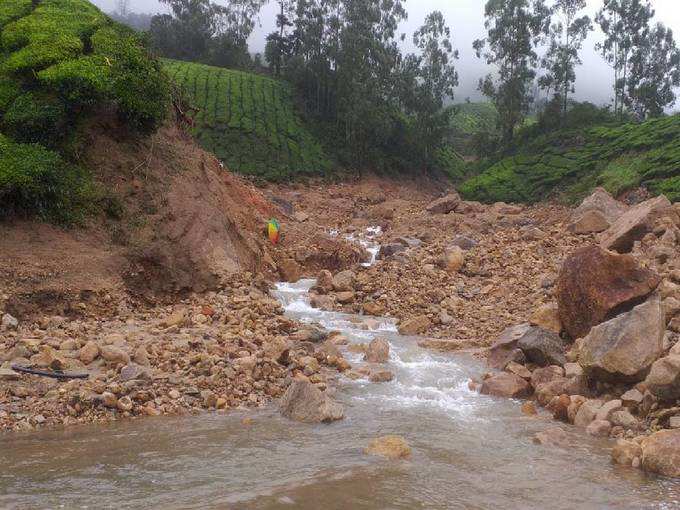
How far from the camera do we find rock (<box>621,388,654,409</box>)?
7.46 m

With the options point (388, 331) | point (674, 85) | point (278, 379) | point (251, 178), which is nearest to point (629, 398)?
point (278, 379)

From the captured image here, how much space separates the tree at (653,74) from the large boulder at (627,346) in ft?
134

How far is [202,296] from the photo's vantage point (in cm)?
1316

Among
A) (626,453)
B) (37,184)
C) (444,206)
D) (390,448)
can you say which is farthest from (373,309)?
(444,206)

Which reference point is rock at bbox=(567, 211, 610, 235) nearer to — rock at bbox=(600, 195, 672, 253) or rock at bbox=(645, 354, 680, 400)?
rock at bbox=(600, 195, 672, 253)

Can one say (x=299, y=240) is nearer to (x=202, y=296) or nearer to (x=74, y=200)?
(x=202, y=296)

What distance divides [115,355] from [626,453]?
6.35 meters

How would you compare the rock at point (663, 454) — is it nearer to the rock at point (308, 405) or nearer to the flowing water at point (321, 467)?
the flowing water at point (321, 467)

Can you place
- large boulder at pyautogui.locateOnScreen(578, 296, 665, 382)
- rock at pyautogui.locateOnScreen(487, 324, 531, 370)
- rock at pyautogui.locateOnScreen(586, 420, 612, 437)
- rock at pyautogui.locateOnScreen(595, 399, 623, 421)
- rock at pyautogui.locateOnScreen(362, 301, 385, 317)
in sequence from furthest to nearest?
rock at pyautogui.locateOnScreen(362, 301, 385, 317) < rock at pyautogui.locateOnScreen(487, 324, 531, 370) < large boulder at pyautogui.locateOnScreen(578, 296, 665, 382) < rock at pyautogui.locateOnScreen(595, 399, 623, 421) < rock at pyautogui.locateOnScreen(586, 420, 612, 437)

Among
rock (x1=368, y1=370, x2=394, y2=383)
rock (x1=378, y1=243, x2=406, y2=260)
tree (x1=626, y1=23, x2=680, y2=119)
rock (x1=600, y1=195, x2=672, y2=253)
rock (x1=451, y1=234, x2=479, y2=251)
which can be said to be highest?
tree (x1=626, y1=23, x2=680, y2=119)

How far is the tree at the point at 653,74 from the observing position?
4359 cm

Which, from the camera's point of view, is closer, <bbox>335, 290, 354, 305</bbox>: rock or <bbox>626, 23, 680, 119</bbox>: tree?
<bbox>335, 290, 354, 305</bbox>: rock

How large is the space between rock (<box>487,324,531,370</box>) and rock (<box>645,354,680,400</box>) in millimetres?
2989

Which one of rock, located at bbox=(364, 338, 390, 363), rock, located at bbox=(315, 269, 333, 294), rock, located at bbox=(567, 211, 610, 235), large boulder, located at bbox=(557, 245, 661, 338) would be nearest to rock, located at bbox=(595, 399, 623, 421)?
large boulder, located at bbox=(557, 245, 661, 338)
